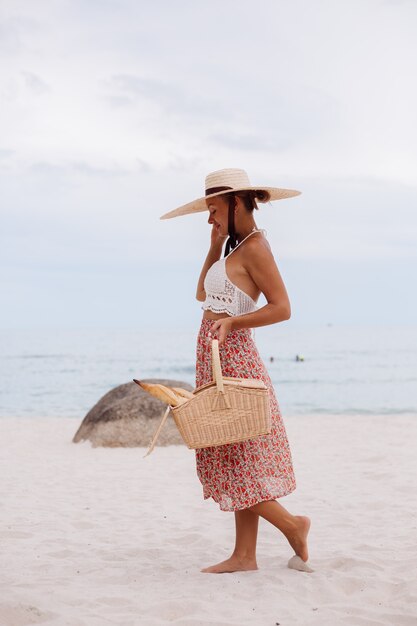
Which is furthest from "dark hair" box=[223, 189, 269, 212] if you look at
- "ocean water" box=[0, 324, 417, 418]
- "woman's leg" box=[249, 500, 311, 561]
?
"ocean water" box=[0, 324, 417, 418]

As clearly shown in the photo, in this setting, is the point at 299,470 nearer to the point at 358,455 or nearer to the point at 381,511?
the point at 358,455

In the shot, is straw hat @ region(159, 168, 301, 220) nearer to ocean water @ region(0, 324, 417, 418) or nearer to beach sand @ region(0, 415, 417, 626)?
beach sand @ region(0, 415, 417, 626)

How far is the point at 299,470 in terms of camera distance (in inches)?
331

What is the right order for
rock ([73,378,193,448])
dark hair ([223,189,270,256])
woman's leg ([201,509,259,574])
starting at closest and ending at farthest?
dark hair ([223,189,270,256]) < woman's leg ([201,509,259,574]) < rock ([73,378,193,448])

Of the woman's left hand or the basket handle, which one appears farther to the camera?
the woman's left hand

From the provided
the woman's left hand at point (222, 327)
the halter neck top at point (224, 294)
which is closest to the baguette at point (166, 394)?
the woman's left hand at point (222, 327)

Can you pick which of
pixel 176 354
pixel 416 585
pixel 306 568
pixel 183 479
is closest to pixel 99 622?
pixel 306 568

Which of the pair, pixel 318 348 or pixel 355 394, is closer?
pixel 355 394

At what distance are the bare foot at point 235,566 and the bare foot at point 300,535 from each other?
252 mm

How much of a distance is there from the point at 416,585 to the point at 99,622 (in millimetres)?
1610

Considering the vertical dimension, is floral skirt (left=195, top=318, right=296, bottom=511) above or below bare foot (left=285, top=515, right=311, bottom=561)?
above

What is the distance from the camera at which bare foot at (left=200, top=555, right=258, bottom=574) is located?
4.24 meters

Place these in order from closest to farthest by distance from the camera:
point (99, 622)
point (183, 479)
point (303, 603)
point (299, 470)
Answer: point (99, 622), point (303, 603), point (183, 479), point (299, 470)

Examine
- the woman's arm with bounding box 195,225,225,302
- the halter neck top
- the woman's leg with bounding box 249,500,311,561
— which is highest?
the woman's arm with bounding box 195,225,225,302
